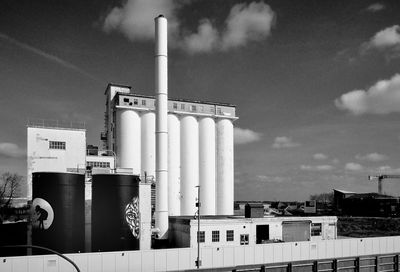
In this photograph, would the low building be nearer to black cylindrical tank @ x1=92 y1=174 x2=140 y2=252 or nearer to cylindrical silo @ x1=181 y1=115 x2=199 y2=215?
black cylindrical tank @ x1=92 y1=174 x2=140 y2=252

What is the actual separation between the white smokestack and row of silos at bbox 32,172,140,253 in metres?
8.93

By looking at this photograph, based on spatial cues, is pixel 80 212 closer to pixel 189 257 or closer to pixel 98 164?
pixel 189 257

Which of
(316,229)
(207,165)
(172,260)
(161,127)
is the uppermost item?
(161,127)

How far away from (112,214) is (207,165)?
29653mm

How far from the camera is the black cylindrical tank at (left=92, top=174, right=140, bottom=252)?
35.8 metres

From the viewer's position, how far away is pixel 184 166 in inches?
2452

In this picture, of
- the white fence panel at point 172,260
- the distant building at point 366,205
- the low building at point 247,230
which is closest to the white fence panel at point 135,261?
the white fence panel at point 172,260

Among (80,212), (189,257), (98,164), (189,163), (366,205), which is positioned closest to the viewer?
(189,257)

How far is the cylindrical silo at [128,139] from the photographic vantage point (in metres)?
57.5

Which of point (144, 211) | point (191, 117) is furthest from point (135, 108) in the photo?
point (144, 211)

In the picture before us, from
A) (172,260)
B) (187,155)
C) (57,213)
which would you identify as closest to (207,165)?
(187,155)

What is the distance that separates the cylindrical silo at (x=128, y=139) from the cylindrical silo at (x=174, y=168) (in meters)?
5.21

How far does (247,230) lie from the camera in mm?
43875

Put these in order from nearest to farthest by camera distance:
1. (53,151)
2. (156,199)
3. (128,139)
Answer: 1. (156,199)
2. (53,151)
3. (128,139)
